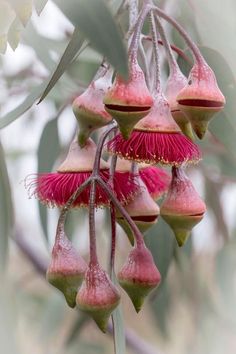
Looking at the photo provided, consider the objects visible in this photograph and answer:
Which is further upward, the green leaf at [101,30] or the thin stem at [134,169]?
the green leaf at [101,30]

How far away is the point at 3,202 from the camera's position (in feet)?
3.35

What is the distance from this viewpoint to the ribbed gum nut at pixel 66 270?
2.74 feet

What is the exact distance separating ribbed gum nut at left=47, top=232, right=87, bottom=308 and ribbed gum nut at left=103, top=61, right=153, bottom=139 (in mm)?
150

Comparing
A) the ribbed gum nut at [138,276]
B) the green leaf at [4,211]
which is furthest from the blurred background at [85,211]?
the ribbed gum nut at [138,276]

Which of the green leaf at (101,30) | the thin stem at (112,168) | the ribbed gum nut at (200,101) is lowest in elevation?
the thin stem at (112,168)

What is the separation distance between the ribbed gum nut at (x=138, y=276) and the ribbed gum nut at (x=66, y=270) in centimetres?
4

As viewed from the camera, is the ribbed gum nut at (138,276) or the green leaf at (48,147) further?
the green leaf at (48,147)

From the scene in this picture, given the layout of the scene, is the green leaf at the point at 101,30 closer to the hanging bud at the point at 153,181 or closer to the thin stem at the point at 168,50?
the thin stem at the point at 168,50

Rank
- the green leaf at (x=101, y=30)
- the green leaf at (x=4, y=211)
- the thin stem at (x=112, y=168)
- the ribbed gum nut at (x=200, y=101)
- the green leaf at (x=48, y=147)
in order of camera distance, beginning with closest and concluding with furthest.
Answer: the green leaf at (x=101, y=30), the ribbed gum nut at (x=200, y=101), the thin stem at (x=112, y=168), the green leaf at (x=4, y=211), the green leaf at (x=48, y=147)

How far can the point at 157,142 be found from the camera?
85 cm

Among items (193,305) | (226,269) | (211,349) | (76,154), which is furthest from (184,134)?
(193,305)

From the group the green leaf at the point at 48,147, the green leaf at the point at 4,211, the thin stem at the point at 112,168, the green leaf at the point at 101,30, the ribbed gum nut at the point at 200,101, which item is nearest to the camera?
the green leaf at the point at 101,30

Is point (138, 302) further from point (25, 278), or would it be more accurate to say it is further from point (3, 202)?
point (25, 278)

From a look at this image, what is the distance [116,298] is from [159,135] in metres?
0.16
